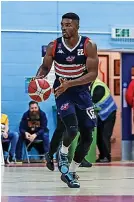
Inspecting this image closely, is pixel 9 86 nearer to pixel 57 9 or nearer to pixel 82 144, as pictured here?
pixel 57 9

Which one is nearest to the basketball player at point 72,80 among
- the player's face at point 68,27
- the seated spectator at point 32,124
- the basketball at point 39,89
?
the player's face at point 68,27

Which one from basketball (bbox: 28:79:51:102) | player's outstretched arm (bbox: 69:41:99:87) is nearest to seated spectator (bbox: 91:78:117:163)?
basketball (bbox: 28:79:51:102)

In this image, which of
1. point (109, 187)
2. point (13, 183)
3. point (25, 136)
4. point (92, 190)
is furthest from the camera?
point (25, 136)

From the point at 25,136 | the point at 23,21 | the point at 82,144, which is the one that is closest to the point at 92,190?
the point at 82,144

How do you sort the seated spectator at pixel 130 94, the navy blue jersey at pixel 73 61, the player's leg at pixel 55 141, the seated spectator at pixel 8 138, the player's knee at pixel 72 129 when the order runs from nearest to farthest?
1. the player's knee at pixel 72 129
2. the navy blue jersey at pixel 73 61
3. the player's leg at pixel 55 141
4. the seated spectator at pixel 8 138
5. the seated spectator at pixel 130 94

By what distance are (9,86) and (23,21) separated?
151cm

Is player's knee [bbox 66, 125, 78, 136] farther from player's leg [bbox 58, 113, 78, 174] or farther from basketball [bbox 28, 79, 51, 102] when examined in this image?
basketball [bbox 28, 79, 51, 102]

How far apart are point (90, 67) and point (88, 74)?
9cm

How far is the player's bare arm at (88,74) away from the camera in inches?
254

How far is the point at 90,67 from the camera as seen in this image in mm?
6531

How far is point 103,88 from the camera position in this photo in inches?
511

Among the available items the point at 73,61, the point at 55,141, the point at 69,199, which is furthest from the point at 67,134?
the point at 69,199

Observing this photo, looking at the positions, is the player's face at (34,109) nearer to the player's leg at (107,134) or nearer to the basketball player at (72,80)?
the player's leg at (107,134)

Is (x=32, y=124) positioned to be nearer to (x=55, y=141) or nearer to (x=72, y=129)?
(x=55, y=141)
